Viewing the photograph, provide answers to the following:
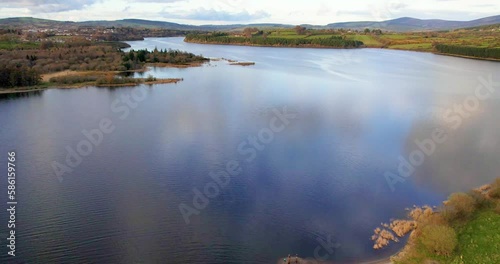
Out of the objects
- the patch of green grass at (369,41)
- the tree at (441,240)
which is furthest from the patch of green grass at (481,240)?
the patch of green grass at (369,41)

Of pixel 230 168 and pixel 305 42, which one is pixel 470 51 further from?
pixel 230 168

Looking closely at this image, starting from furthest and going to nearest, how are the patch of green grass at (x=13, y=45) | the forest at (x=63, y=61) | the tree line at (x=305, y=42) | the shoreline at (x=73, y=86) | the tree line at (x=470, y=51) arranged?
the tree line at (x=305, y=42) → the tree line at (x=470, y=51) → the patch of green grass at (x=13, y=45) → the forest at (x=63, y=61) → the shoreline at (x=73, y=86)

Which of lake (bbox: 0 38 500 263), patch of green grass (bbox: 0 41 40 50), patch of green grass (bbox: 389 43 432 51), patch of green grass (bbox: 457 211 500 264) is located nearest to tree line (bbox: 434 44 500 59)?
patch of green grass (bbox: 389 43 432 51)

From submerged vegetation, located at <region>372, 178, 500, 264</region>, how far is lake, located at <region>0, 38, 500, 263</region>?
0.55m

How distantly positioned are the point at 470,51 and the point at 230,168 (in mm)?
62547

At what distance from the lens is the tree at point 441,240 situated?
10758 mm

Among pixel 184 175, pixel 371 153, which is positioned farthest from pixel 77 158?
pixel 371 153

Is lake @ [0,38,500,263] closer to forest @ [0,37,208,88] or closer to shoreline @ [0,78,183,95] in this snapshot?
shoreline @ [0,78,183,95]

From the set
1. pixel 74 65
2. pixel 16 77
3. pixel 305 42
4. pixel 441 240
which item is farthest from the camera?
pixel 305 42

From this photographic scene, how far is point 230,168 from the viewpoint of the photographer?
16.7 m

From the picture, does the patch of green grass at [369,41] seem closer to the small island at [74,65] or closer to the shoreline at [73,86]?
the small island at [74,65]

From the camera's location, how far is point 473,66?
52.8 meters

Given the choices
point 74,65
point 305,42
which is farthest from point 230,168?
point 305,42

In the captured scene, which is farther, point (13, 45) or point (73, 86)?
point (13, 45)
